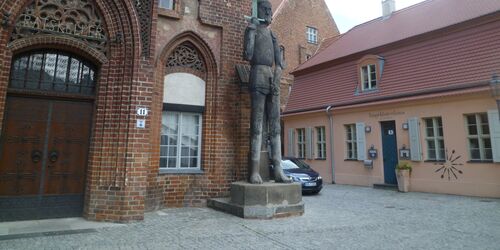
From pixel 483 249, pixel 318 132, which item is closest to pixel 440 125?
pixel 318 132

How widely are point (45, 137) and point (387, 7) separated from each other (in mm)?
17992

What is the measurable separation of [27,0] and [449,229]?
9.32 metres

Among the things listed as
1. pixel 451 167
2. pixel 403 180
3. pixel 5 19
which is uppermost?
pixel 5 19

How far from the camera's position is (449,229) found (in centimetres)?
624

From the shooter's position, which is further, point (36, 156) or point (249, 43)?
point (249, 43)

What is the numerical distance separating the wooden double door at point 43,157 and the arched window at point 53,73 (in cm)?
28

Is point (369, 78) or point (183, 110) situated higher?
point (369, 78)

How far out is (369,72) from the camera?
15.2 meters

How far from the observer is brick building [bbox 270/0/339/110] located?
2373 cm

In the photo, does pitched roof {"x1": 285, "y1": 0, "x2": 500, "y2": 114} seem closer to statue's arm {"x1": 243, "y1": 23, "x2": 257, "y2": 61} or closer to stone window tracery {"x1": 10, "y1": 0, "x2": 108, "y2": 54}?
statue's arm {"x1": 243, "y1": 23, "x2": 257, "y2": 61}

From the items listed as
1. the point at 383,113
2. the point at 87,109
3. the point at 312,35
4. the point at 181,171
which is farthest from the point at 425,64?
the point at 312,35

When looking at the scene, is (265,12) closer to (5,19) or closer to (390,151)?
(5,19)

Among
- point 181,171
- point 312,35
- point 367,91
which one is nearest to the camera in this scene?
point 181,171

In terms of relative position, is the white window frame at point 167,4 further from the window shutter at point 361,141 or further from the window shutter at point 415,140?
the window shutter at point 361,141
